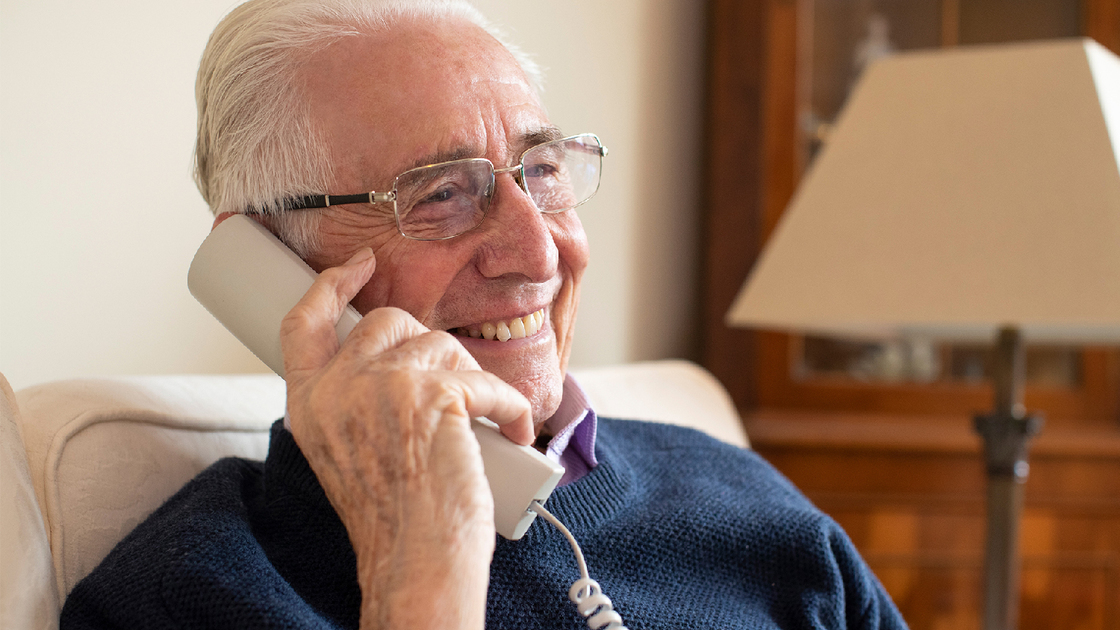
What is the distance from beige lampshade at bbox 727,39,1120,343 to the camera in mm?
1201

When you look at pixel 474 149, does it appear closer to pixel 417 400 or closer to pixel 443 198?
pixel 443 198

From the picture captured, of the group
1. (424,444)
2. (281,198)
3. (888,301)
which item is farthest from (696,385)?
(424,444)

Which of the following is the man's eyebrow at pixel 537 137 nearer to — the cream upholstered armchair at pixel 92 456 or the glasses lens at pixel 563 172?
the glasses lens at pixel 563 172

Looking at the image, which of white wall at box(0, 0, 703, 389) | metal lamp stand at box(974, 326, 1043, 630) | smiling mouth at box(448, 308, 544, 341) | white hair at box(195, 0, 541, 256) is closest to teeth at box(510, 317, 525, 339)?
smiling mouth at box(448, 308, 544, 341)

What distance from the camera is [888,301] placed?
4.14ft

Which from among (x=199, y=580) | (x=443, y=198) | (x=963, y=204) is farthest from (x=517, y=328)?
(x=963, y=204)

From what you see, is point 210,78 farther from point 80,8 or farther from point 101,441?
point 101,441

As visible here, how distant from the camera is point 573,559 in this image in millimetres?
928

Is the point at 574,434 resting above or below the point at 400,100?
below

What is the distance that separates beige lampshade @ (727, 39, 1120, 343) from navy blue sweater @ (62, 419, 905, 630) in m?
0.31

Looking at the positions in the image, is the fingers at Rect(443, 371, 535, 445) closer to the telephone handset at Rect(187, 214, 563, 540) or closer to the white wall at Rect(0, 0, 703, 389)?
the telephone handset at Rect(187, 214, 563, 540)

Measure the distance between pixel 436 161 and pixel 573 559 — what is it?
44 cm

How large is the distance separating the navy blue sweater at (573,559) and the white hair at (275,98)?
254 mm

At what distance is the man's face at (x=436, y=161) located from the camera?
906 millimetres
